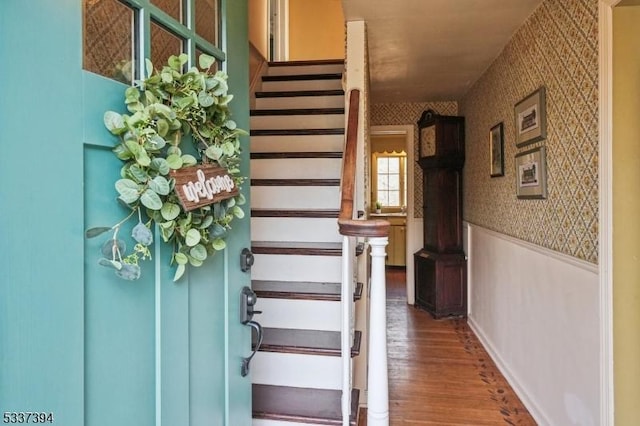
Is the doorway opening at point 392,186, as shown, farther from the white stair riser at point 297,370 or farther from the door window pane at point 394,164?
the white stair riser at point 297,370

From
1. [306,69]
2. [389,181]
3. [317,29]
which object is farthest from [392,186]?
[306,69]

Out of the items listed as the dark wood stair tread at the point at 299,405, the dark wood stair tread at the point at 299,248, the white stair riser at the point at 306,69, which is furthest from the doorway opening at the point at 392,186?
the dark wood stair tread at the point at 299,405

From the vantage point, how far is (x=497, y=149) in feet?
11.0

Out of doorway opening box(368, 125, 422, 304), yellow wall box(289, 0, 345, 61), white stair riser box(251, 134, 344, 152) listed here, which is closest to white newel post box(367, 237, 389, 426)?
white stair riser box(251, 134, 344, 152)

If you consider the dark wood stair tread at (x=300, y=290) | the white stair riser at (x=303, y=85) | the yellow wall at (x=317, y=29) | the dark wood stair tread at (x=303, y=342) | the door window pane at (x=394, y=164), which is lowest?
the dark wood stair tread at (x=303, y=342)

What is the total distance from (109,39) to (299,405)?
163cm

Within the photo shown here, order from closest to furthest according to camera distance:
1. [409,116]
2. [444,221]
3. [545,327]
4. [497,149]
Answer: [545,327]
[497,149]
[444,221]
[409,116]

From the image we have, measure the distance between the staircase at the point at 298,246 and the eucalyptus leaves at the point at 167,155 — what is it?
1171 millimetres

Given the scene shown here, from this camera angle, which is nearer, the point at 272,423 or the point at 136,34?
the point at 136,34

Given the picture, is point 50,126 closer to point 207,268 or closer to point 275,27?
point 207,268

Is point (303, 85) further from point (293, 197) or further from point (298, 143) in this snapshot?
point (293, 197)

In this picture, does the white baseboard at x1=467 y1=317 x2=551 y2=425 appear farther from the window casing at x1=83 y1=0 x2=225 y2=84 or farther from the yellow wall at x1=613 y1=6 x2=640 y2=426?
the window casing at x1=83 y1=0 x2=225 y2=84

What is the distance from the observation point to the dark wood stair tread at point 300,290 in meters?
2.14

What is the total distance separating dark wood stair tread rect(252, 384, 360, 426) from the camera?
1746mm
